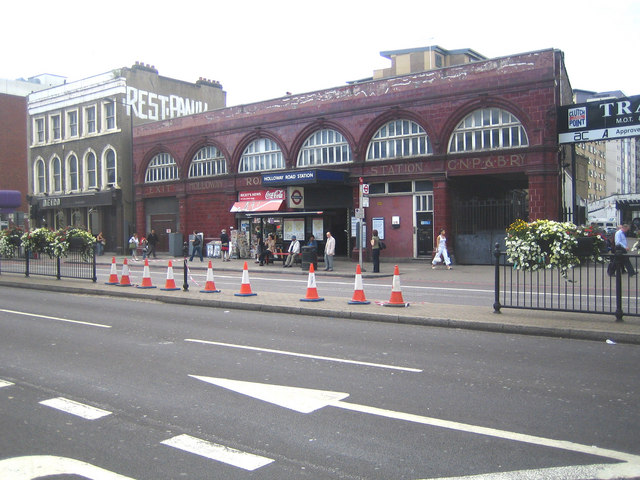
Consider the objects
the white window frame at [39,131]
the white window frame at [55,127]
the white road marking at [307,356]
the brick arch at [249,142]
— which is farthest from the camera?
the white window frame at [39,131]

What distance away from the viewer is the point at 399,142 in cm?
2797

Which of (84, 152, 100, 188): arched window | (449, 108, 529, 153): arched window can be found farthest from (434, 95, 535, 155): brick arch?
(84, 152, 100, 188): arched window

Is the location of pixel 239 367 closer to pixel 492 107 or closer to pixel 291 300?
pixel 291 300

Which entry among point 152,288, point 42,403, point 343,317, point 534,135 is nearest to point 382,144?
point 534,135

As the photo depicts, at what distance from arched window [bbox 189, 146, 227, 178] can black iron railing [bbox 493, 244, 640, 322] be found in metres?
26.7

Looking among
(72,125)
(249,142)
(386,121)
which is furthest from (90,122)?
(386,121)

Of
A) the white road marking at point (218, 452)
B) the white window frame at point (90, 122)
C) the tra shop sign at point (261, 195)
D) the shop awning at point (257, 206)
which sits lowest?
the white road marking at point (218, 452)

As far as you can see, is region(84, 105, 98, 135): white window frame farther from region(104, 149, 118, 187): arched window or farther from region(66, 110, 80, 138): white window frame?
region(104, 149, 118, 187): arched window

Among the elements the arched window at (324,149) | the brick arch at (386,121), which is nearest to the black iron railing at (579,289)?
the brick arch at (386,121)

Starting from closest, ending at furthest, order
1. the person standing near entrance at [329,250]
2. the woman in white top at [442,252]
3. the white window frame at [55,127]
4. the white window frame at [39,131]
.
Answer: the person standing near entrance at [329,250] < the woman in white top at [442,252] < the white window frame at [55,127] < the white window frame at [39,131]

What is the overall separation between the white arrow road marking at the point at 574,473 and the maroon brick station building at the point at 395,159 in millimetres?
17837

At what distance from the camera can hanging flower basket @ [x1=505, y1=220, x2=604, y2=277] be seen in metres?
9.73

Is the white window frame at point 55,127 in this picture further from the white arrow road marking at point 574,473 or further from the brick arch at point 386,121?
the white arrow road marking at point 574,473

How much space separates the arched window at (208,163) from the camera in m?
35.4
